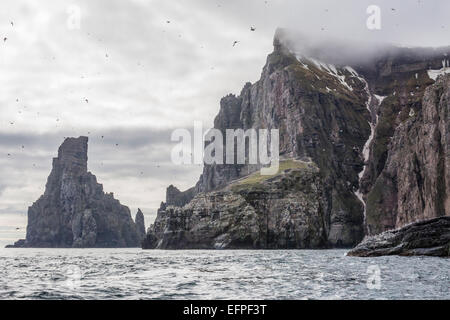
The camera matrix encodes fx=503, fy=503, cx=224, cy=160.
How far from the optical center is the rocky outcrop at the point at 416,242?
99625 mm

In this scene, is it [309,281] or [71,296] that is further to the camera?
[309,281]

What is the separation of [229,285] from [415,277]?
1975 centimetres

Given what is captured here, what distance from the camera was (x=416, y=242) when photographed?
102500 millimetres

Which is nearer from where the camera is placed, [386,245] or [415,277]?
[415,277]

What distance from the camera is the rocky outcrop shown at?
99.6 metres

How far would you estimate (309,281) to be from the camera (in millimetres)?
45844

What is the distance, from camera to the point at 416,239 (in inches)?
4058
